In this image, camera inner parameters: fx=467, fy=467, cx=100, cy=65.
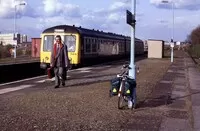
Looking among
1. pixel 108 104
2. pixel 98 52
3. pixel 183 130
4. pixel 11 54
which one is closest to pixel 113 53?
pixel 98 52

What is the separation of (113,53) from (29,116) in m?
37.4

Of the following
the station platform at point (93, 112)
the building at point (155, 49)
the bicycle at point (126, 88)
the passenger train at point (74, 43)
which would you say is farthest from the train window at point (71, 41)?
the building at point (155, 49)

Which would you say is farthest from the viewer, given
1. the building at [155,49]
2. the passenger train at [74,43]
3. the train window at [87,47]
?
the building at [155,49]

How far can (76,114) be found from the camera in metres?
10.6

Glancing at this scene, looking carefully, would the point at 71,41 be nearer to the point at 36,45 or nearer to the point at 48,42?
the point at 48,42

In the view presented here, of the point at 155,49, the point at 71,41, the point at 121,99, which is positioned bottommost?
the point at 121,99

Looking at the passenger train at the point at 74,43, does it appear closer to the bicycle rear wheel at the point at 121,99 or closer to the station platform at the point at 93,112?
the station platform at the point at 93,112

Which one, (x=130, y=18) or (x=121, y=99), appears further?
(x=121, y=99)

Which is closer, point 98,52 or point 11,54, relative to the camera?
point 98,52

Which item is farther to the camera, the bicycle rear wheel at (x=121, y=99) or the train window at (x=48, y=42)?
the train window at (x=48, y=42)

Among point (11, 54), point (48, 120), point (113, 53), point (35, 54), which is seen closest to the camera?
point (48, 120)

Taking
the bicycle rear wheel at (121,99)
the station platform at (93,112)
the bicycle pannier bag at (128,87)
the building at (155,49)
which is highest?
the building at (155,49)

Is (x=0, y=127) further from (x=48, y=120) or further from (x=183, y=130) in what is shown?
(x=183, y=130)

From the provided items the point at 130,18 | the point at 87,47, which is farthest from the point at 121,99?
the point at 87,47
